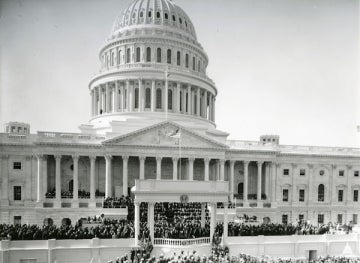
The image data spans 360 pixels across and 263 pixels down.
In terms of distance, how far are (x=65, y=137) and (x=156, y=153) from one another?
11.1m

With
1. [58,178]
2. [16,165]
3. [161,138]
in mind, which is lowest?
[58,178]

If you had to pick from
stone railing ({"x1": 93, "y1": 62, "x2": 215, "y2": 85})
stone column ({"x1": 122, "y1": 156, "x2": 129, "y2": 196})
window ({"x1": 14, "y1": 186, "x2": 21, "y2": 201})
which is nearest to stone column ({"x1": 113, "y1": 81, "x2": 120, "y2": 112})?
stone railing ({"x1": 93, "y1": 62, "x2": 215, "y2": 85})

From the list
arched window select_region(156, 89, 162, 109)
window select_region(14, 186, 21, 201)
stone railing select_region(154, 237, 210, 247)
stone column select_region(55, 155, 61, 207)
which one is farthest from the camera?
arched window select_region(156, 89, 162, 109)

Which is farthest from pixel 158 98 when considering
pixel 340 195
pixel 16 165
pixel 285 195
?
pixel 340 195

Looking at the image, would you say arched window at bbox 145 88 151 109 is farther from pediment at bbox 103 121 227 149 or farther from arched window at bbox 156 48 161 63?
pediment at bbox 103 121 227 149

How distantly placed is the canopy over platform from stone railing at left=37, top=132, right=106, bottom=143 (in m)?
18.8

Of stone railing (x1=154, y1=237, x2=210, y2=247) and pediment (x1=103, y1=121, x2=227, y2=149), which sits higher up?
pediment (x1=103, y1=121, x2=227, y2=149)

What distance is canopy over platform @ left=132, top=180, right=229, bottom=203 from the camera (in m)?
23.8

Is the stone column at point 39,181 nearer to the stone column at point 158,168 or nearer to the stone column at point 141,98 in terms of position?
the stone column at point 158,168

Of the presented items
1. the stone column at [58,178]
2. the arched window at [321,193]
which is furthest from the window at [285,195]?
the stone column at [58,178]

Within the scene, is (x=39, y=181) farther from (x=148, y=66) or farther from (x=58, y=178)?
(x=148, y=66)

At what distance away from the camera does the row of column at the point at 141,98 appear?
5025 cm

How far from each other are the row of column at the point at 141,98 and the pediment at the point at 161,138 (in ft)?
28.1

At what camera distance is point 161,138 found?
1610 inches
